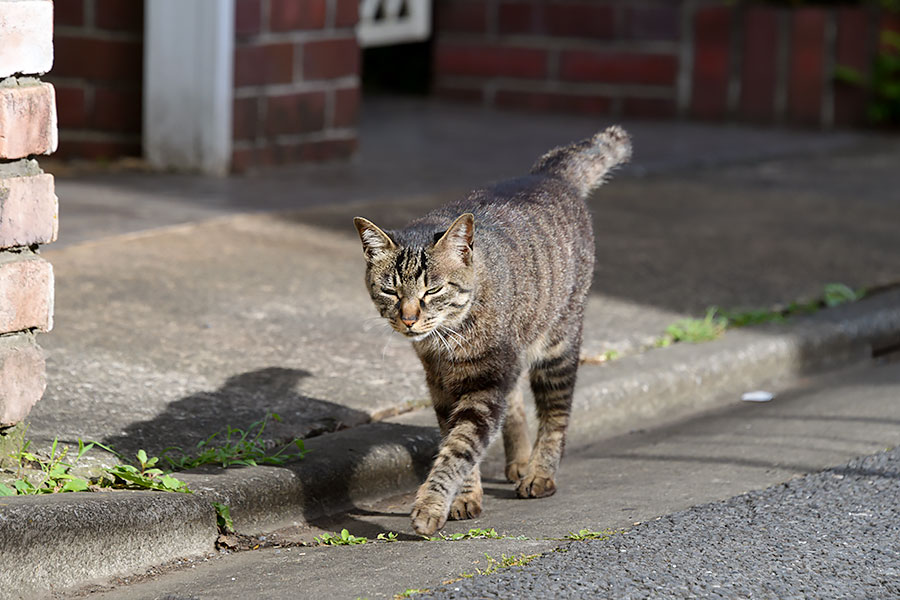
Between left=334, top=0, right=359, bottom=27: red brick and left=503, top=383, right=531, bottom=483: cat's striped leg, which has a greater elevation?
left=334, top=0, right=359, bottom=27: red brick

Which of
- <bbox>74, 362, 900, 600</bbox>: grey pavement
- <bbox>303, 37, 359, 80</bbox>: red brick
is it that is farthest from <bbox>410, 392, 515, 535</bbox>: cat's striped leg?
<bbox>303, 37, 359, 80</bbox>: red brick

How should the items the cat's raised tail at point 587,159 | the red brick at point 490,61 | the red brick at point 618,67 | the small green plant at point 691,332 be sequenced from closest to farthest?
the cat's raised tail at point 587,159
the small green plant at point 691,332
the red brick at point 618,67
the red brick at point 490,61

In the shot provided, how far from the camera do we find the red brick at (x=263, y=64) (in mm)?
7941

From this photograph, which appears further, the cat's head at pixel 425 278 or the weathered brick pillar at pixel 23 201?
the cat's head at pixel 425 278

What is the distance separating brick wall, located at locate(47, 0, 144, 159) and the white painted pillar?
0.18 meters

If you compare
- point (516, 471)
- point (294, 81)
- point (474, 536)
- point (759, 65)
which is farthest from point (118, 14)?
point (474, 536)

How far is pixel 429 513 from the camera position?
3.73 metres

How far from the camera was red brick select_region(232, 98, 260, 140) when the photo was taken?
316 inches

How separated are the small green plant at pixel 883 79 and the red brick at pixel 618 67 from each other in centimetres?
136

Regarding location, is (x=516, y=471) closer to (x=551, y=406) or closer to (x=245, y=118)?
(x=551, y=406)

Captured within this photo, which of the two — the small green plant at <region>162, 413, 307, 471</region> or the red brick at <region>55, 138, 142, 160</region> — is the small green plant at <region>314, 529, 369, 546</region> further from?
the red brick at <region>55, 138, 142, 160</region>

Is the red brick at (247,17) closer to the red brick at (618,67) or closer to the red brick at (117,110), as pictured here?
the red brick at (117,110)

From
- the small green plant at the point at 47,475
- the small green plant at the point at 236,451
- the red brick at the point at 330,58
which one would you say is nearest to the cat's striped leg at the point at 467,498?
the small green plant at the point at 236,451

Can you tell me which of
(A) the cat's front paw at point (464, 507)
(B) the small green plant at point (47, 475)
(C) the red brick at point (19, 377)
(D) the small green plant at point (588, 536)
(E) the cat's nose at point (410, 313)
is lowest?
(A) the cat's front paw at point (464, 507)
